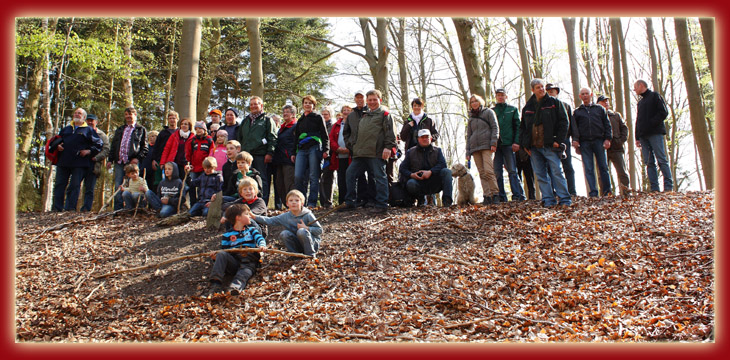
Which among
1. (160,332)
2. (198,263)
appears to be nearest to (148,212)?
(198,263)

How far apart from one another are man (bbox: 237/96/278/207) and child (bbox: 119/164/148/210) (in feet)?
6.42

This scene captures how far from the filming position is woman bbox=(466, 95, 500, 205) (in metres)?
8.16

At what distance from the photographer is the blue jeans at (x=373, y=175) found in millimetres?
7691

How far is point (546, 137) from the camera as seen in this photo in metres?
7.42

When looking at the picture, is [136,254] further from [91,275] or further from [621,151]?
[621,151]

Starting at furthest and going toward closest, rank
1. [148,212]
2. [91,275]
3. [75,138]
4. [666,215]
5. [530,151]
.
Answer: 1. [75,138]
2. [148,212]
3. [530,151]
4. [666,215]
5. [91,275]

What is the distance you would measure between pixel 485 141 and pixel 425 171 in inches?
47.1

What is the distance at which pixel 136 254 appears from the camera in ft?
20.6

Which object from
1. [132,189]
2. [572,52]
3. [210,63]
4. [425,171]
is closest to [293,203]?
[425,171]

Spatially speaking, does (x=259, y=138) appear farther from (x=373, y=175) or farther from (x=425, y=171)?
(x=425, y=171)

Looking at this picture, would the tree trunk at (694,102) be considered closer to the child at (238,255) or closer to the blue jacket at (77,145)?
the child at (238,255)

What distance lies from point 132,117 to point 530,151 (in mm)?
7712

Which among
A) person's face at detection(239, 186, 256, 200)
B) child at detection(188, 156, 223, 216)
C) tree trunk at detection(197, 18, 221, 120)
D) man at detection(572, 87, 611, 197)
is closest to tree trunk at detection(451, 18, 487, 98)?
man at detection(572, 87, 611, 197)

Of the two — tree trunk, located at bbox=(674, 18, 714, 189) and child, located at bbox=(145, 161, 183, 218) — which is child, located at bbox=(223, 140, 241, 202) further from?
tree trunk, located at bbox=(674, 18, 714, 189)
